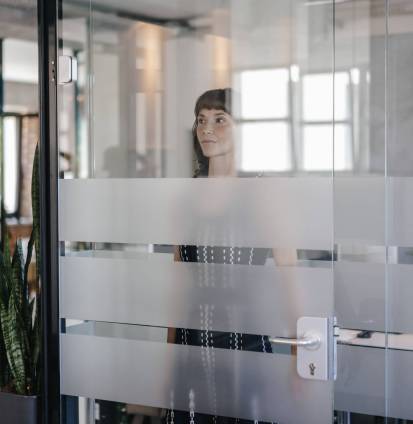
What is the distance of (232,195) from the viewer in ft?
8.00

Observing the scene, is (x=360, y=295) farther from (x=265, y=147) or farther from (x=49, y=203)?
(x=49, y=203)

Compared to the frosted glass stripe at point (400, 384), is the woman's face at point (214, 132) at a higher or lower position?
higher

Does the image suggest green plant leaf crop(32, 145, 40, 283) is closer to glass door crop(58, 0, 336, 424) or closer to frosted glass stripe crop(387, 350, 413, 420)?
glass door crop(58, 0, 336, 424)

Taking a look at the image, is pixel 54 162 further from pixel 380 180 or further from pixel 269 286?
pixel 380 180

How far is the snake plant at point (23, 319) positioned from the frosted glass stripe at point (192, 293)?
151 millimetres

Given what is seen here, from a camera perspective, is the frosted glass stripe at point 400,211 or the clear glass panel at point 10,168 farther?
the clear glass panel at point 10,168

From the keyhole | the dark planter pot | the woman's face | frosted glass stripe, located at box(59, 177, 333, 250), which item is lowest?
the dark planter pot

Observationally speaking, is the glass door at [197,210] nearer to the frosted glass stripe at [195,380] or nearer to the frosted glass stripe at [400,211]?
the frosted glass stripe at [195,380]

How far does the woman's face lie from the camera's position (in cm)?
244

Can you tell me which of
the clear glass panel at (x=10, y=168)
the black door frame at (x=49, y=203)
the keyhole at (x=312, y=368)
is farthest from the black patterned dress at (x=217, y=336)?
the clear glass panel at (x=10, y=168)

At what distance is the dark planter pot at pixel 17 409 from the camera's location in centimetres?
282

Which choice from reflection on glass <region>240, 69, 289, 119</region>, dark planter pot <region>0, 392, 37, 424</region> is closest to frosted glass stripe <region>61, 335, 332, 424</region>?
dark planter pot <region>0, 392, 37, 424</region>

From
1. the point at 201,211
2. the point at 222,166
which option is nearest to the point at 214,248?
the point at 201,211

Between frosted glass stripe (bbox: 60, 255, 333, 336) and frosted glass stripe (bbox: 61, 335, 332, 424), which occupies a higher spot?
frosted glass stripe (bbox: 60, 255, 333, 336)
